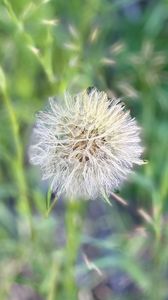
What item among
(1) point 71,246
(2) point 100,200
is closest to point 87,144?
(1) point 71,246

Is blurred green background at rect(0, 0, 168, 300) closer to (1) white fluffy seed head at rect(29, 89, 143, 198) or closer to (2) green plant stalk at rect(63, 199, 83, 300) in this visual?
(2) green plant stalk at rect(63, 199, 83, 300)

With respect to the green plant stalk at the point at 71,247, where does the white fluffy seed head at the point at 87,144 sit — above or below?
above

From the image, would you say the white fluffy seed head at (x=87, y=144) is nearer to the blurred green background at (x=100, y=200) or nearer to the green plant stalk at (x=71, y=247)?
the green plant stalk at (x=71, y=247)

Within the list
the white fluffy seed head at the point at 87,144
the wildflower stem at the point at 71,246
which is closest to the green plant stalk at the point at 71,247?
the wildflower stem at the point at 71,246

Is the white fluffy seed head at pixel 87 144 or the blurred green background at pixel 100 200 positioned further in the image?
the blurred green background at pixel 100 200

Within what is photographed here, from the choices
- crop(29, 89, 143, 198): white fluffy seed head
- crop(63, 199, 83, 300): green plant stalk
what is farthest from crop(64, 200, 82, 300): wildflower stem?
crop(29, 89, 143, 198): white fluffy seed head

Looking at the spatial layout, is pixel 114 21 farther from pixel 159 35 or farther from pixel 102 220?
pixel 102 220

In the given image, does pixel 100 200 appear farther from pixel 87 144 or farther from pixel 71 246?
pixel 87 144
